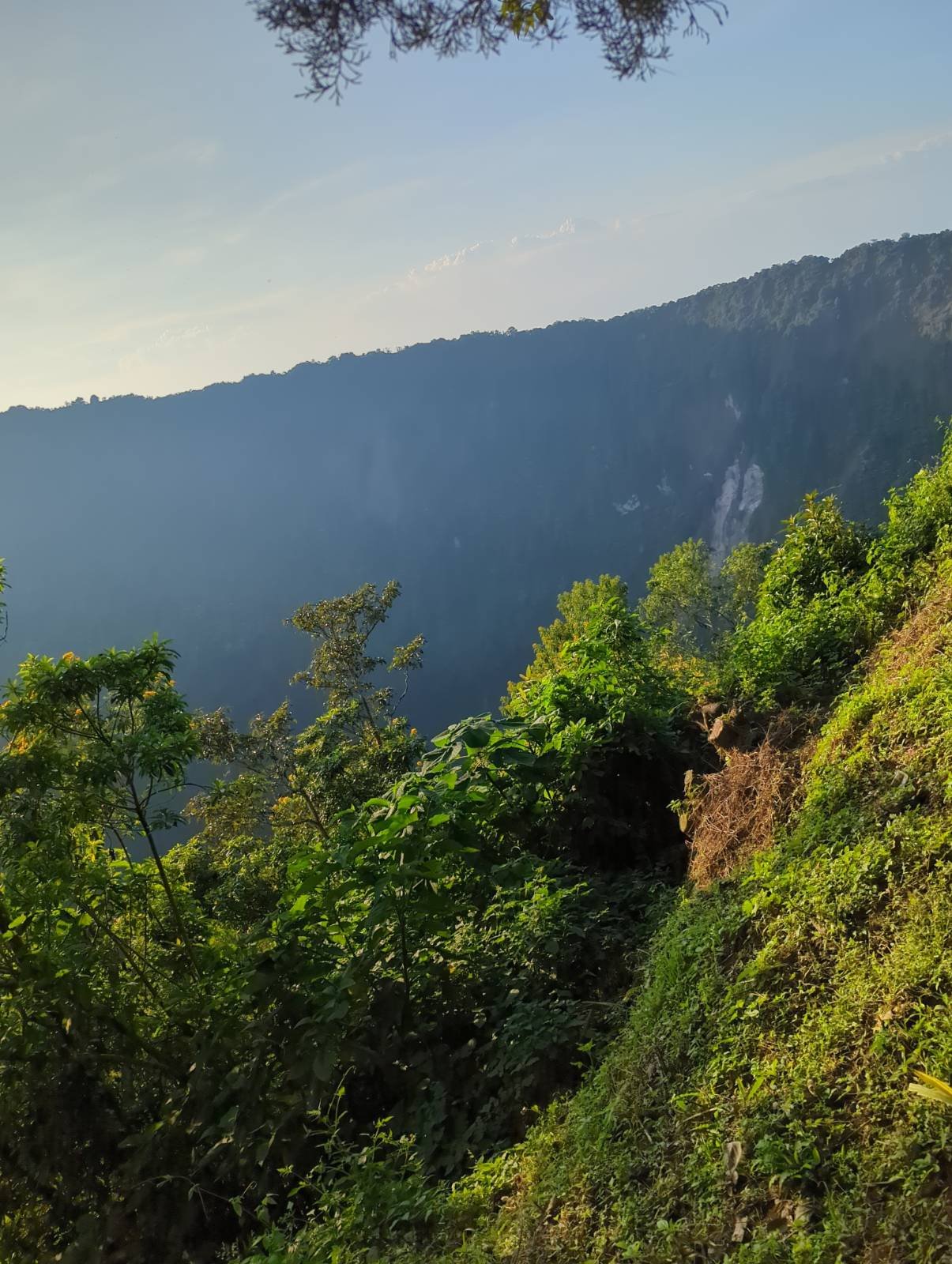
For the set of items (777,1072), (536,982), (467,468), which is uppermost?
(467,468)

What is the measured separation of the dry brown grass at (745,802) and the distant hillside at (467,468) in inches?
3797

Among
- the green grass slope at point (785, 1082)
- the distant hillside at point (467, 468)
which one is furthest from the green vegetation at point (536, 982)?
the distant hillside at point (467, 468)

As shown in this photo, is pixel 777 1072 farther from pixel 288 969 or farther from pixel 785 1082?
pixel 288 969

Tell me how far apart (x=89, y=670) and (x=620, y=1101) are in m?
3.75

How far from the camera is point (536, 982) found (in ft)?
12.2

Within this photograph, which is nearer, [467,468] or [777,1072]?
[777,1072]

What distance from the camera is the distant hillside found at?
118 metres

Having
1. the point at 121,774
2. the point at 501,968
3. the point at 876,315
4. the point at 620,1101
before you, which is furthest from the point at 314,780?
the point at 876,315

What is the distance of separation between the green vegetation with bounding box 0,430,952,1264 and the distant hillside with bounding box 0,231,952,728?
96.2 m

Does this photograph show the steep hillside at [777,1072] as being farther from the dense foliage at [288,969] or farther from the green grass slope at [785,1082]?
the dense foliage at [288,969]

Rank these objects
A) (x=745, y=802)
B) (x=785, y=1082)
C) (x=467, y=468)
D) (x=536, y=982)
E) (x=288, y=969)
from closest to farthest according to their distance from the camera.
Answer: (x=785, y=1082), (x=288, y=969), (x=536, y=982), (x=745, y=802), (x=467, y=468)

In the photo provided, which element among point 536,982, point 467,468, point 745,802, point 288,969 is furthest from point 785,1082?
point 467,468

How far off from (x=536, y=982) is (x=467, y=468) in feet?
536

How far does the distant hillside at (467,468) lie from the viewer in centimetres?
11750
